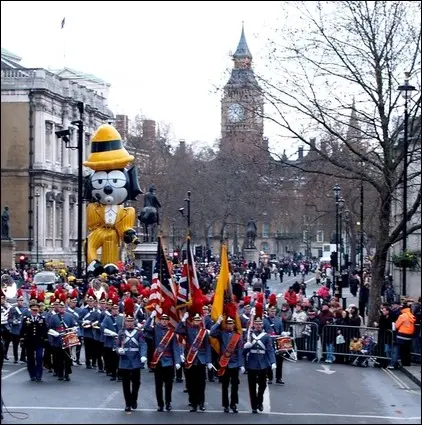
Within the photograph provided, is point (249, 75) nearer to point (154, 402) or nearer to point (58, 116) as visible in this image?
point (154, 402)

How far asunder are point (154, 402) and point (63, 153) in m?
45.5

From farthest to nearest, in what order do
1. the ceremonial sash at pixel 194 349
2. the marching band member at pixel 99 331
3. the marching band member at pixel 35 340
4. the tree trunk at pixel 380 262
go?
the tree trunk at pixel 380 262, the marching band member at pixel 99 331, the marching band member at pixel 35 340, the ceremonial sash at pixel 194 349

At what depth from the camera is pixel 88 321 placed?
23.3 m

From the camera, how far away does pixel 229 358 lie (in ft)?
57.9

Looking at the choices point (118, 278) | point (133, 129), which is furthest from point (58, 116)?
point (133, 129)

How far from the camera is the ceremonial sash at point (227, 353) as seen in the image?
17609 mm

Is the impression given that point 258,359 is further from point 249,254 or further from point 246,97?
point 249,254

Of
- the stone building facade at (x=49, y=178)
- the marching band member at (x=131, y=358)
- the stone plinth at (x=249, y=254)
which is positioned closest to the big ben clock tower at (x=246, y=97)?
the marching band member at (x=131, y=358)

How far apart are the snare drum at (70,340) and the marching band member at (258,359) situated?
5.08m

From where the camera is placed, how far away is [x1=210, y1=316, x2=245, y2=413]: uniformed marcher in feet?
57.3

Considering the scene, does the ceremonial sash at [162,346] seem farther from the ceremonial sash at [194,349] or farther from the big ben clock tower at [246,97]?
the big ben clock tower at [246,97]

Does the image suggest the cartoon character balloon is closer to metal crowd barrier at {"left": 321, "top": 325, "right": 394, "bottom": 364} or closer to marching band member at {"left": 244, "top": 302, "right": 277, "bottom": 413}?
metal crowd barrier at {"left": 321, "top": 325, "right": 394, "bottom": 364}

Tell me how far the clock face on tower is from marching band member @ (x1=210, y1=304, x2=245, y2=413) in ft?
52.8

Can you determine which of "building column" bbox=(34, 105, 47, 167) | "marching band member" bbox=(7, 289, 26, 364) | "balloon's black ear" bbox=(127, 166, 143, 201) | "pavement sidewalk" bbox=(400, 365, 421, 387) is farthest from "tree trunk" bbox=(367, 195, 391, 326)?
"building column" bbox=(34, 105, 47, 167)
